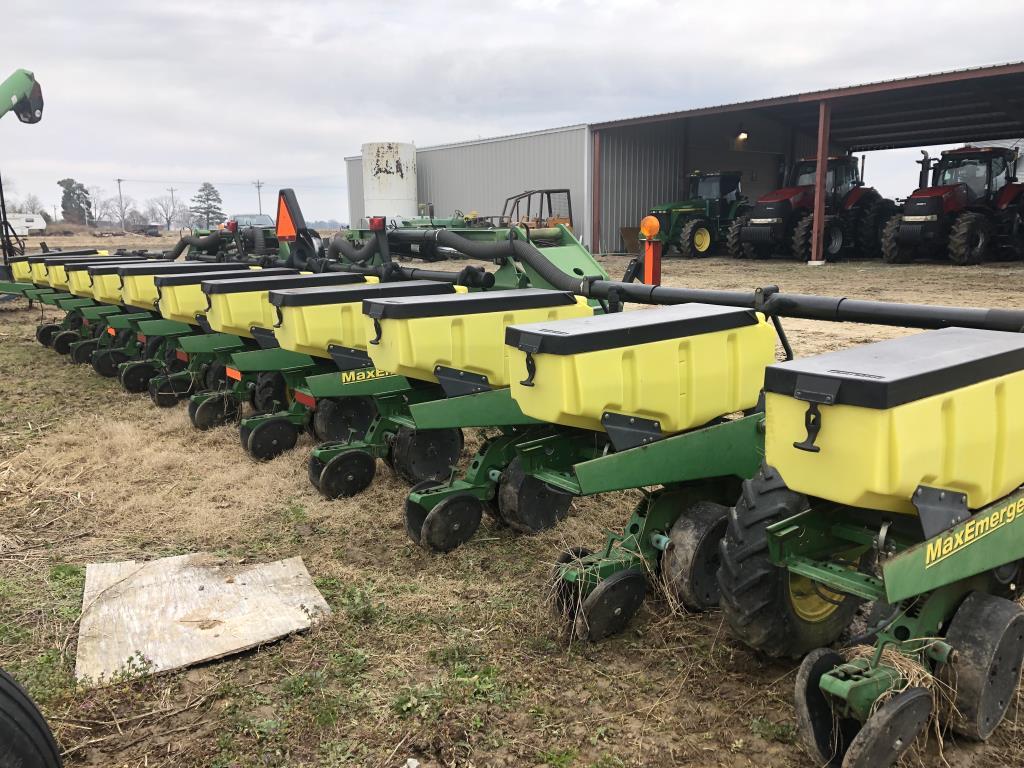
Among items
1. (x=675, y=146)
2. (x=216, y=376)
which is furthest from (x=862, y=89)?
(x=216, y=376)

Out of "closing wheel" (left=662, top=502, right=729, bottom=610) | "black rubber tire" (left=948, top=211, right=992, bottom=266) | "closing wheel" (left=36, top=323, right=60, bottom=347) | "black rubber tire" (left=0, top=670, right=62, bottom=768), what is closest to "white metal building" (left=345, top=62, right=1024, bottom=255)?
"black rubber tire" (left=948, top=211, right=992, bottom=266)

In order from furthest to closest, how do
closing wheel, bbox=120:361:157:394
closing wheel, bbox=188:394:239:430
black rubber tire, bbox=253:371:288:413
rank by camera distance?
closing wheel, bbox=120:361:157:394 → closing wheel, bbox=188:394:239:430 → black rubber tire, bbox=253:371:288:413

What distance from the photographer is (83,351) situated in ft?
31.6

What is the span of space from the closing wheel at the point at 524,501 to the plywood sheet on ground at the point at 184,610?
3.42 feet

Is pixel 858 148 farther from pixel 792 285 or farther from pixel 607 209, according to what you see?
pixel 792 285

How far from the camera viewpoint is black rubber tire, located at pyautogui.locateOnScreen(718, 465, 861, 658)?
2725mm

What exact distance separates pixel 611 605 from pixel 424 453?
219cm

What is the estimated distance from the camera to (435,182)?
98.9 feet

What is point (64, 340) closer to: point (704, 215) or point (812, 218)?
point (812, 218)

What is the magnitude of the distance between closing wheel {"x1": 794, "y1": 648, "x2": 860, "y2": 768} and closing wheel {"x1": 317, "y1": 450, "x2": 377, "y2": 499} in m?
3.16

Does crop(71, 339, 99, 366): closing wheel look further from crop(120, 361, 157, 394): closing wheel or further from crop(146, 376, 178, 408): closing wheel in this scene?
crop(146, 376, 178, 408): closing wheel

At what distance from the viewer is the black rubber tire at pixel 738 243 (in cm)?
2039

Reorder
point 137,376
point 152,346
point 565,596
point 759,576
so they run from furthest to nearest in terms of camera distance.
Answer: point 152,346, point 137,376, point 565,596, point 759,576

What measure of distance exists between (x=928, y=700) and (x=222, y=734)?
6.95 feet
